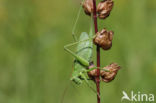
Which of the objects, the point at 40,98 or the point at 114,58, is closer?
the point at 40,98

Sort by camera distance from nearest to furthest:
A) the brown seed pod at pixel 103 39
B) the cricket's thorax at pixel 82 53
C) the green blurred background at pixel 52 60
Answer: the brown seed pod at pixel 103 39 < the cricket's thorax at pixel 82 53 < the green blurred background at pixel 52 60

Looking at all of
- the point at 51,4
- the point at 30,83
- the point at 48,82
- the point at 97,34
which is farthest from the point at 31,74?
the point at 51,4

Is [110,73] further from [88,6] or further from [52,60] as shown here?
[52,60]

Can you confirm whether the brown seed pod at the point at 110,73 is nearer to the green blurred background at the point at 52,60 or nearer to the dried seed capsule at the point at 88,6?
the dried seed capsule at the point at 88,6

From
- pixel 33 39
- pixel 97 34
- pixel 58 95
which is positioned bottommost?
pixel 58 95

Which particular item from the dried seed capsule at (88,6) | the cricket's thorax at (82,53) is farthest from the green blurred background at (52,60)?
the dried seed capsule at (88,6)

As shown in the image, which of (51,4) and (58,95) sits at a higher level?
(51,4)

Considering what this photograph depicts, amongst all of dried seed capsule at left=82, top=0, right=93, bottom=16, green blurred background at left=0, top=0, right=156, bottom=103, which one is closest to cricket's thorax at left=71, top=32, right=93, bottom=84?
dried seed capsule at left=82, top=0, right=93, bottom=16

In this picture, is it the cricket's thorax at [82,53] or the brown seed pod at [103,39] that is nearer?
the brown seed pod at [103,39]

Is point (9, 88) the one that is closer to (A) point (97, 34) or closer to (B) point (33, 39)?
(B) point (33, 39)

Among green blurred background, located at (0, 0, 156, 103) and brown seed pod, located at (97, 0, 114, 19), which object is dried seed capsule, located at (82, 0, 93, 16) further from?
green blurred background, located at (0, 0, 156, 103)
